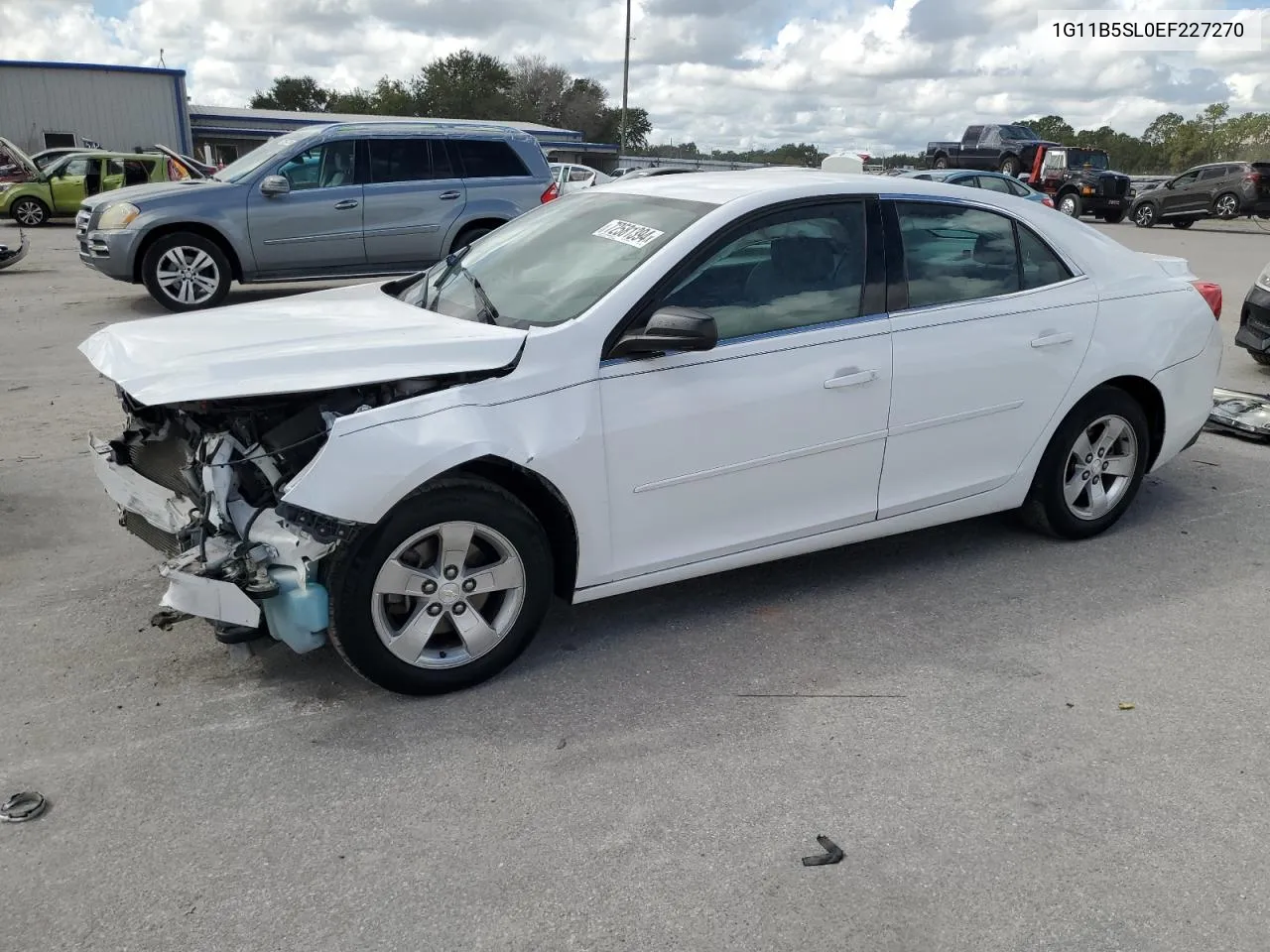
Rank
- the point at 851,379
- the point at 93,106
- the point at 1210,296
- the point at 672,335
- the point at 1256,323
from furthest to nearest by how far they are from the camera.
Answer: the point at 93,106 → the point at 1256,323 → the point at 1210,296 → the point at 851,379 → the point at 672,335

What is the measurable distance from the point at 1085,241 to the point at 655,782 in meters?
3.22

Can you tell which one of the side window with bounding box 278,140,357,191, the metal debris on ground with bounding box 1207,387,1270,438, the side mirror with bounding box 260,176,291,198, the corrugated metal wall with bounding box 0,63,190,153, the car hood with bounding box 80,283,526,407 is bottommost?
the metal debris on ground with bounding box 1207,387,1270,438

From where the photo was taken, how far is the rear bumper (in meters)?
7.94

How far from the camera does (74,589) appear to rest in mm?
4270

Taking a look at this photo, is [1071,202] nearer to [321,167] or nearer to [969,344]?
[321,167]

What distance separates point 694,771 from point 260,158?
9.83 meters

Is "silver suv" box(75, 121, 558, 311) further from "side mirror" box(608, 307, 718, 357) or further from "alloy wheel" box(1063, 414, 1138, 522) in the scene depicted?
"side mirror" box(608, 307, 718, 357)

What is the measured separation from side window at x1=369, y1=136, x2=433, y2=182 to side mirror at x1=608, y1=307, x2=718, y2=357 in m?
8.41

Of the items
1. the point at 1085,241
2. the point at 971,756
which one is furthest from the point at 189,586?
the point at 1085,241

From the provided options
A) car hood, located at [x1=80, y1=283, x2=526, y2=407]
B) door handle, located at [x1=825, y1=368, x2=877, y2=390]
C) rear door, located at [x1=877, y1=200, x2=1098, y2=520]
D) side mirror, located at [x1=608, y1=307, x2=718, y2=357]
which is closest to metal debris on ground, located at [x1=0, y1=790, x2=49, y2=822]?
car hood, located at [x1=80, y1=283, x2=526, y2=407]

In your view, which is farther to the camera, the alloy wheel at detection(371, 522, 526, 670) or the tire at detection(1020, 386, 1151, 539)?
the tire at detection(1020, 386, 1151, 539)

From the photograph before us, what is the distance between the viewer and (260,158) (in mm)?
10961

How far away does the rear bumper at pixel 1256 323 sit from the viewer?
7.94m

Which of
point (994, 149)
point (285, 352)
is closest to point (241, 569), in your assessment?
point (285, 352)
